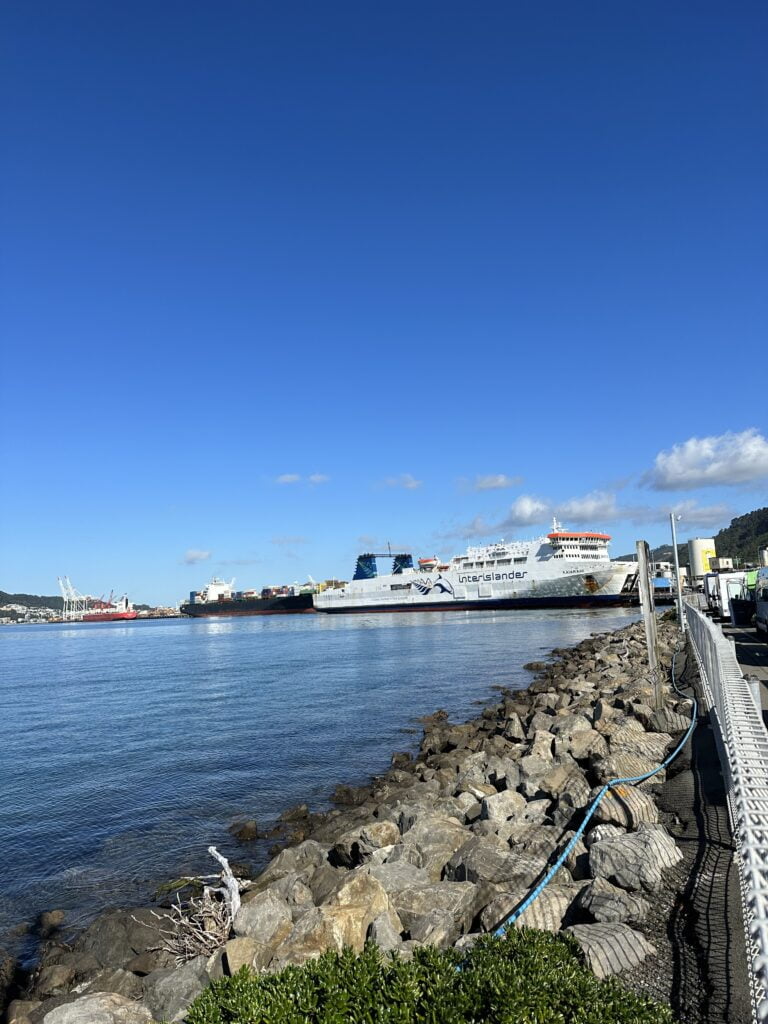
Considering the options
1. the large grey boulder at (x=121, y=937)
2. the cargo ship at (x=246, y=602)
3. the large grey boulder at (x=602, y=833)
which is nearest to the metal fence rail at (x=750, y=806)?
the large grey boulder at (x=602, y=833)

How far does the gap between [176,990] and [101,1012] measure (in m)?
0.53

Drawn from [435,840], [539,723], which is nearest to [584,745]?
[539,723]

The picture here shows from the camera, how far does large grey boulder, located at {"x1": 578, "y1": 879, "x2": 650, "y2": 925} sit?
452 centimetres

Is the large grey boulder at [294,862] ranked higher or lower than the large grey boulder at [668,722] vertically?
lower

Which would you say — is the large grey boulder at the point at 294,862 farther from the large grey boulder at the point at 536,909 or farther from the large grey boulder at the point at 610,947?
the large grey boulder at the point at 610,947

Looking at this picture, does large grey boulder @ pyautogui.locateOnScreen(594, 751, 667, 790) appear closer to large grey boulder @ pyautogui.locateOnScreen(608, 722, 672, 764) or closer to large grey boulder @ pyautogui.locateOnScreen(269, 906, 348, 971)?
large grey boulder @ pyautogui.locateOnScreen(608, 722, 672, 764)

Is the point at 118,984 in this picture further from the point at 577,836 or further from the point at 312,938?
the point at 577,836

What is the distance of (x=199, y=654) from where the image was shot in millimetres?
45094

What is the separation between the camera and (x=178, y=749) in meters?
16.3

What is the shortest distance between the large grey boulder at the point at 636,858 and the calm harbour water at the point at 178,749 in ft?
19.8

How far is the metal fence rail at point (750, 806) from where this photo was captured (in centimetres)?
263

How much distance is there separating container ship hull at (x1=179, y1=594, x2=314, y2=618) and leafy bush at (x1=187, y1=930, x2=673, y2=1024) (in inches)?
4041

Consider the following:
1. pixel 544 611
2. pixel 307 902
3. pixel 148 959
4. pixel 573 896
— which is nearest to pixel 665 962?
pixel 573 896

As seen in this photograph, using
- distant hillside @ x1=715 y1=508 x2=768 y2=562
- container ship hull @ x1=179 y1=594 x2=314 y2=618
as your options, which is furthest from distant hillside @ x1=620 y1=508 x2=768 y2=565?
container ship hull @ x1=179 y1=594 x2=314 y2=618
